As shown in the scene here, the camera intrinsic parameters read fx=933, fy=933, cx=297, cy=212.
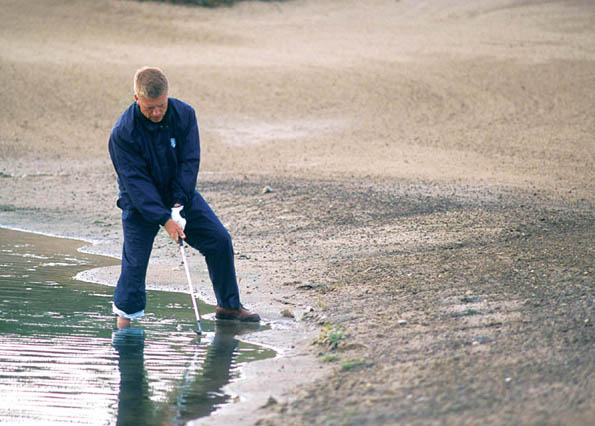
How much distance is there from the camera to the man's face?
19.5 ft

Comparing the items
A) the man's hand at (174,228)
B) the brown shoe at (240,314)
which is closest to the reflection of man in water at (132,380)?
the brown shoe at (240,314)

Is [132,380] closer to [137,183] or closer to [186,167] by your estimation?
[137,183]

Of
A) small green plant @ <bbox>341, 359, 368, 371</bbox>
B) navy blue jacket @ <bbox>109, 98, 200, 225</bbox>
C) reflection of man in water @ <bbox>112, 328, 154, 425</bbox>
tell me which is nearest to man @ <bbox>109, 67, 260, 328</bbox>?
navy blue jacket @ <bbox>109, 98, 200, 225</bbox>

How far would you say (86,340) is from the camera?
20.9 ft

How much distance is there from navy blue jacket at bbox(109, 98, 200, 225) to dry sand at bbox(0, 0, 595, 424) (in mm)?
1221

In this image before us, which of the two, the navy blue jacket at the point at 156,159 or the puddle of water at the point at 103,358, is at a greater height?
the navy blue jacket at the point at 156,159

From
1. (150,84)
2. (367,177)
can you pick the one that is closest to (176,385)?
(150,84)

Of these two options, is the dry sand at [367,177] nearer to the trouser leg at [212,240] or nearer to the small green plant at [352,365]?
the small green plant at [352,365]

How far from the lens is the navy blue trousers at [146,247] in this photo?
6.36 m

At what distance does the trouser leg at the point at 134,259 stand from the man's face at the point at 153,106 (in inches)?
27.1

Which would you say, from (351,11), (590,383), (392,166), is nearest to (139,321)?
(590,383)

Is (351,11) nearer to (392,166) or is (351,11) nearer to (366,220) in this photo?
(392,166)

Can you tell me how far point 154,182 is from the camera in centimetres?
632

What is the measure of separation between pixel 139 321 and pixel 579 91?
16.6 metres
